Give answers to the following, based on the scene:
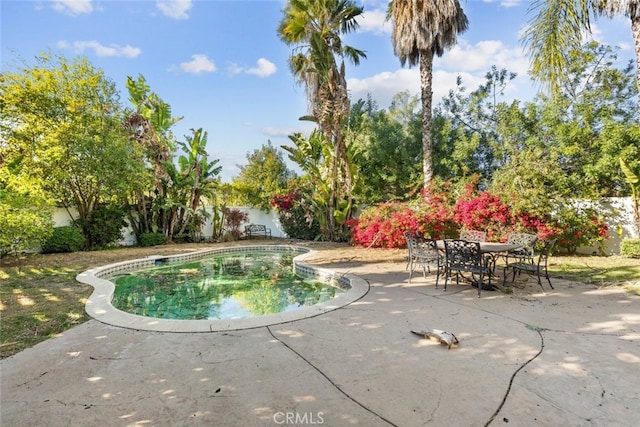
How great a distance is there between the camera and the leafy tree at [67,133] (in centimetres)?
1017

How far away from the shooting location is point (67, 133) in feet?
34.6

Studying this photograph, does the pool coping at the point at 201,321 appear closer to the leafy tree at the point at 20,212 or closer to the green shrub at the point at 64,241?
the leafy tree at the point at 20,212

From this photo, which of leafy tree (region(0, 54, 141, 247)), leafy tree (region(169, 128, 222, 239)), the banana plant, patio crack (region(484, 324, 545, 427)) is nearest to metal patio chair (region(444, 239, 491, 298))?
patio crack (region(484, 324, 545, 427))

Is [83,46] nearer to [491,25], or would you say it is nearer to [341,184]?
[341,184]

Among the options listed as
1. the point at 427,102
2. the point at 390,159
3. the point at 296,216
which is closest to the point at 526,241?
the point at 427,102

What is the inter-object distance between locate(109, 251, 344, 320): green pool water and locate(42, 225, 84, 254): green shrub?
4254 mm

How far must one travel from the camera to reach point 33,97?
33.2 ft

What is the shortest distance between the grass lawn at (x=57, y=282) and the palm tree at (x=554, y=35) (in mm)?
4165

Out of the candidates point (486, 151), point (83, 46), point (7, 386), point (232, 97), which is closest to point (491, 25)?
point (486, 151)

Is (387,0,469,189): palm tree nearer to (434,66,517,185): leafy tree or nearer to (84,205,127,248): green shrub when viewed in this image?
(434,66,517,185): leafy tree

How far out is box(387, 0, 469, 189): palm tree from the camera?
1154cm

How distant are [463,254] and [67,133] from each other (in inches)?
499

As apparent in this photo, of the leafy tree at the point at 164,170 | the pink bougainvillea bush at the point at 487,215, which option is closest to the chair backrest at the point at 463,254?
the pink bougainvillea bush at the point at 487,215

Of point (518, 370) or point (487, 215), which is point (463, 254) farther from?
point (487, 215)
